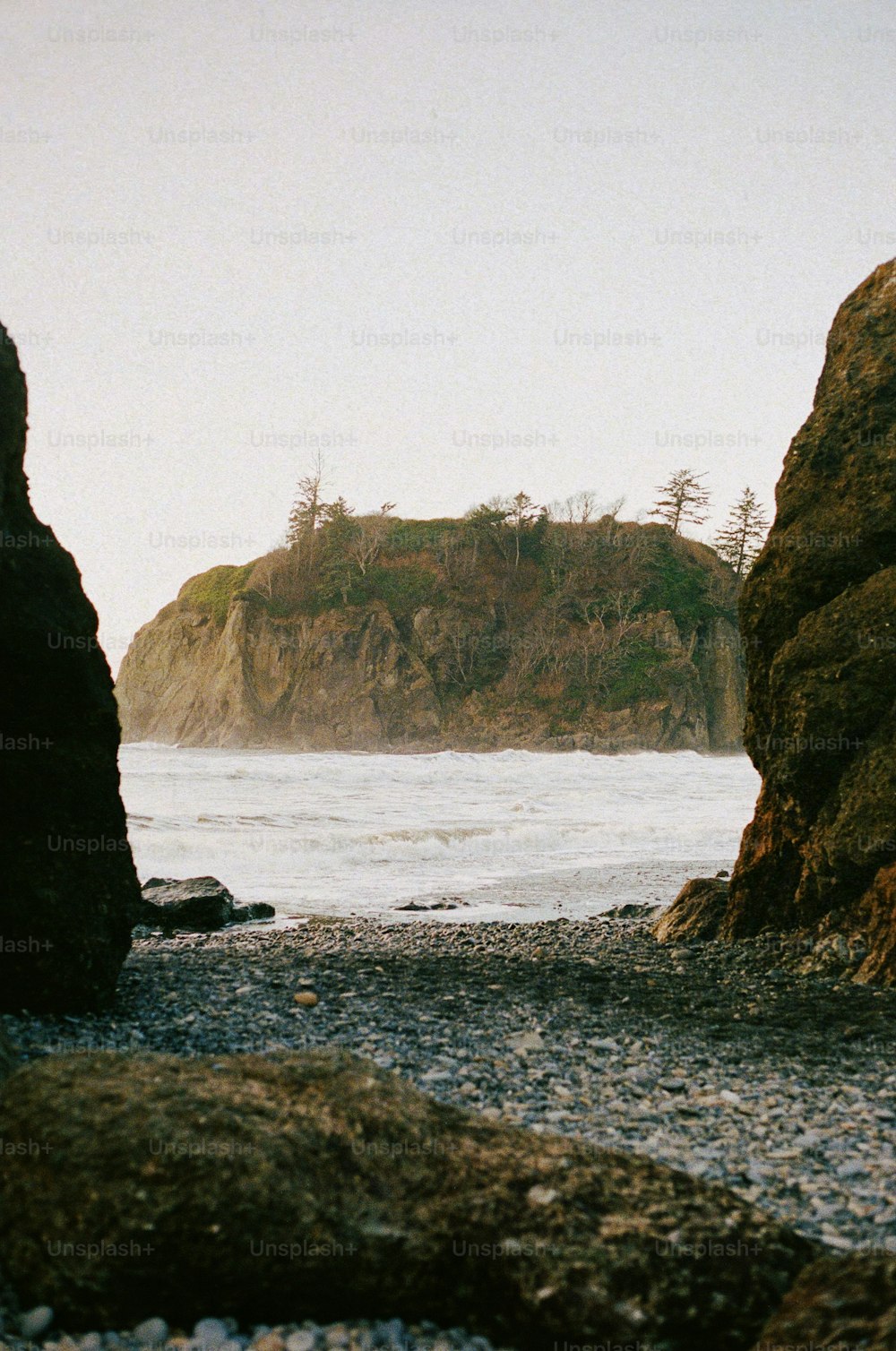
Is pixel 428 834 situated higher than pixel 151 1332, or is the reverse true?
pixel 151 1332

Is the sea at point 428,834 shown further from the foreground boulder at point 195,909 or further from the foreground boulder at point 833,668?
the foreground boulder at point 833,668

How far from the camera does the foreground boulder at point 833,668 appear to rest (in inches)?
372

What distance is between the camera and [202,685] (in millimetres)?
78625

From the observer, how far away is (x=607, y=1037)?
305 inches

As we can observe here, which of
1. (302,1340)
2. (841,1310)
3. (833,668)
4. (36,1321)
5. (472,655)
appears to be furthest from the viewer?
(472,655)

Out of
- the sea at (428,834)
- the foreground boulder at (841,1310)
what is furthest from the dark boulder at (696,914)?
the foreground boulder at (841,1310)

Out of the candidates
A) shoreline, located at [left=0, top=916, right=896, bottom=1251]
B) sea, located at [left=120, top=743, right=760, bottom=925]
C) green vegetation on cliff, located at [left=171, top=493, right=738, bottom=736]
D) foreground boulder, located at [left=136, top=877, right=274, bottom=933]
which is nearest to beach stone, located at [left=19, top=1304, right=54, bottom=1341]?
shoreline, located at [left=0, top=916, right=896, bottom=1251]

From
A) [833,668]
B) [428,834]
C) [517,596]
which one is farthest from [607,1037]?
[517,596]

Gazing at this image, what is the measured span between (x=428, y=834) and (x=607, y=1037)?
16.0 m

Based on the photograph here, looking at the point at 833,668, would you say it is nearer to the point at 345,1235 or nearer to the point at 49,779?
the point at 49,779

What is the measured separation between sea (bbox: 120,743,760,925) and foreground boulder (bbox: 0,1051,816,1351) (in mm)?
9834

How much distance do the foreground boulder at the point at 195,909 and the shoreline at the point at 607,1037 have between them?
85.5 inches

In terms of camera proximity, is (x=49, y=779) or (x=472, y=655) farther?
(x=472, y=655)

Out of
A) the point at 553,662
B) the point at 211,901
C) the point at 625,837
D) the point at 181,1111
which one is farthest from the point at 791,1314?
the point at 553,662
